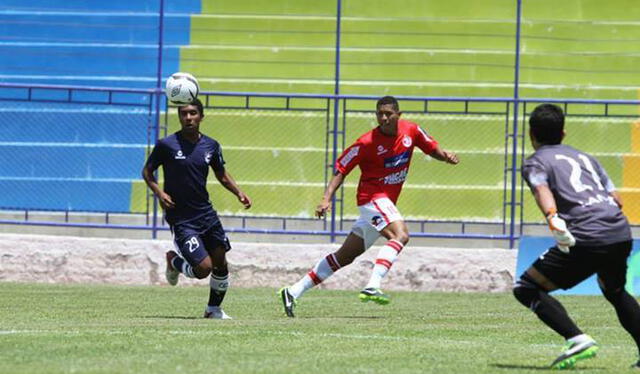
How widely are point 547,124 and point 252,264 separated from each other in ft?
32.2

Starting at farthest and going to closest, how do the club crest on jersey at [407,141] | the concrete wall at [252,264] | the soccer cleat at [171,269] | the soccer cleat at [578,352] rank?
the concrete wall at [252,264] → the club crest on jersey at [407,141] → the soccer cleat at [171,269] → the soccer cleat at [578,352]

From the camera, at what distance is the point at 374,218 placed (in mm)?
12625

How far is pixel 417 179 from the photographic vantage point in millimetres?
19938

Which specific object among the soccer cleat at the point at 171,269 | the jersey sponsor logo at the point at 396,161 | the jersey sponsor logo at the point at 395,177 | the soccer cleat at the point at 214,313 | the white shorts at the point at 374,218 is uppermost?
the jersey sponsor logo at the point at 396,161

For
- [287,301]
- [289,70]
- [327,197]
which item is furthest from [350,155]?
[289,70]

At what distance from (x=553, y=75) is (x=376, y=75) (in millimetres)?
3042

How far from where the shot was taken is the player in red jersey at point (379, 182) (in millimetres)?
12562

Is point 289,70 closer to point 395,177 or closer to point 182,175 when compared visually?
point 395,177

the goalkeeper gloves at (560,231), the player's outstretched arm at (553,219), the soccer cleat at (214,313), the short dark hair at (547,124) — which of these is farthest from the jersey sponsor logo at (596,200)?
A: the soccer cleat at (214,313)

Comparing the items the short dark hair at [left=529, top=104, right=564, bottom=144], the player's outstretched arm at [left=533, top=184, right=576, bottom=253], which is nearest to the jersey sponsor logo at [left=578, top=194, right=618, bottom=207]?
the player's outstretched arm at [left=533, top=184, right=576, bottom=253]

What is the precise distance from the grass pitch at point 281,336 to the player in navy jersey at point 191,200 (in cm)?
44

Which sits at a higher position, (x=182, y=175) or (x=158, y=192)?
(x=182, y=175)

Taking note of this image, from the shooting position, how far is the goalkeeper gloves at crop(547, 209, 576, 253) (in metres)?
7.48

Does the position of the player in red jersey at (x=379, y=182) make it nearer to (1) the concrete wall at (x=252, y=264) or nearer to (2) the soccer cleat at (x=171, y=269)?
(2) the soccer cleat at (x=171, y=269)
